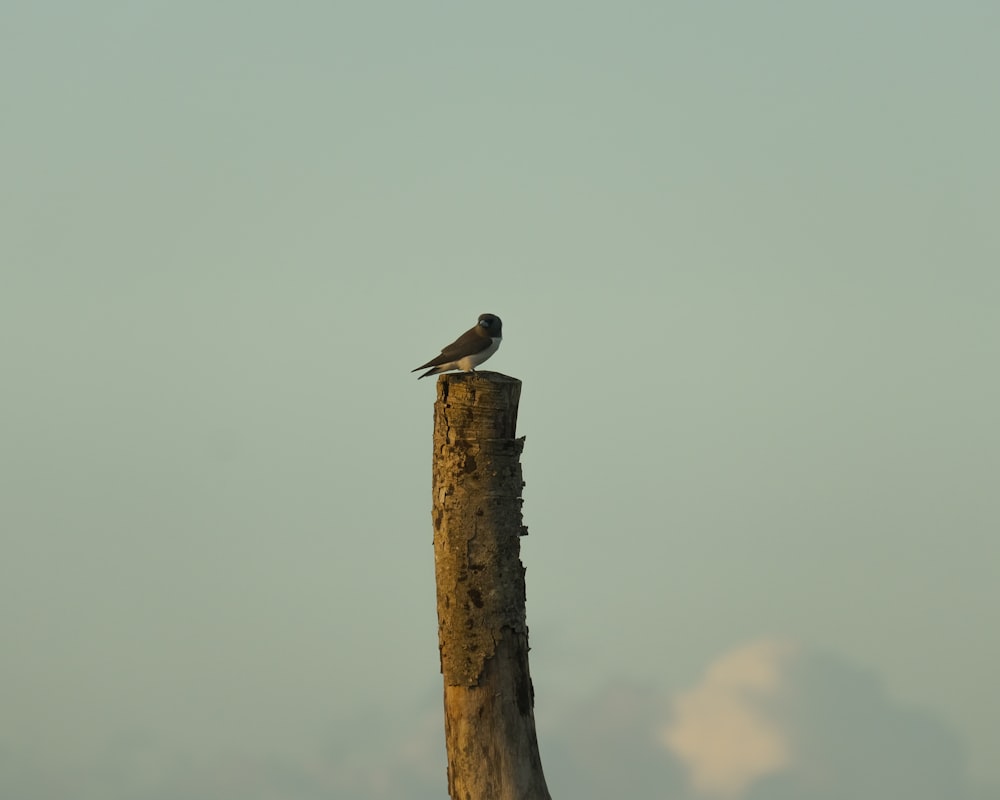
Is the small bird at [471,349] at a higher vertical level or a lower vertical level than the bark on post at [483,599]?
higher

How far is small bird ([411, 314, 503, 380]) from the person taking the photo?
1175cm

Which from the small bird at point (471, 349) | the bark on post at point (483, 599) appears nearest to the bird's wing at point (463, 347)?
the small bird at point (471, 349)

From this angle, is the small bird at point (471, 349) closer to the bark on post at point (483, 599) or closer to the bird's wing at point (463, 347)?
the bird's wing at point (463, 347)

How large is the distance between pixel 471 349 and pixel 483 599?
8.70 feet

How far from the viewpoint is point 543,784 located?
405 inches

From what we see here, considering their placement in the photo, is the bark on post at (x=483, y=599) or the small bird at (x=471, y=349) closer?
the bark on post at (x=483, y=599)

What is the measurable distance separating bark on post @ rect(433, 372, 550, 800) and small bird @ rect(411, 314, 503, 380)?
1.22m

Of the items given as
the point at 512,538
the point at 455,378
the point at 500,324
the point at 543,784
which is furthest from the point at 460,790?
the point at 500,324

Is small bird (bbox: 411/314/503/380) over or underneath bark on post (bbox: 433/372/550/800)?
over

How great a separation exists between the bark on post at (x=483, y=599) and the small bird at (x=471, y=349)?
3.99 feet

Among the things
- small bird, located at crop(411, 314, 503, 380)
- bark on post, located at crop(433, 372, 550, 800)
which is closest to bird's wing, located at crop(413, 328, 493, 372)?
small bird, located at crop(411, 314, 503, 380)

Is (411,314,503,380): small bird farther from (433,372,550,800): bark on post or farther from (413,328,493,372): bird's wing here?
(433,372,550,800): bark on post

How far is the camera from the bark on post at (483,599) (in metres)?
10.2

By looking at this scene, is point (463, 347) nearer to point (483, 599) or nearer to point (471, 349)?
point (471, 349)
